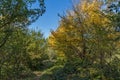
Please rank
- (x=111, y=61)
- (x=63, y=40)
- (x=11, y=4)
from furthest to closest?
(x=63, y=40) → (x=111, y=61) → (x=11, y=4)

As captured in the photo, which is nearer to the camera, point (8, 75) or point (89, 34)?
point (8, 75)

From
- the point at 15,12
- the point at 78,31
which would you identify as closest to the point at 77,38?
the point at 78,31

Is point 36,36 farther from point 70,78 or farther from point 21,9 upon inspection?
point 21,9

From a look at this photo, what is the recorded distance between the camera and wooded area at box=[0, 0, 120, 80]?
1068 centimetres

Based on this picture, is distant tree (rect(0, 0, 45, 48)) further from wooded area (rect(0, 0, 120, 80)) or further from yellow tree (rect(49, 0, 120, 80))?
yellow tree (rect(49, 0, 120, 80))

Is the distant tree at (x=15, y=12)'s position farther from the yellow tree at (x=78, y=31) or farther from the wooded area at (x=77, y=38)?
the yellow tree at (x=78, y=31)

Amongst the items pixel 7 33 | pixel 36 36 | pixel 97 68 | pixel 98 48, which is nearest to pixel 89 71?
pixel 97 68

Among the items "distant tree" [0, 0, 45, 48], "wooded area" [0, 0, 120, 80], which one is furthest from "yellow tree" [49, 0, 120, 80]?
"distant tree" [0, 0, 45, 48]

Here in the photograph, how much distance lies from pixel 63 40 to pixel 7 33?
1543 centimetres

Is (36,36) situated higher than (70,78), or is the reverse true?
(36,36)

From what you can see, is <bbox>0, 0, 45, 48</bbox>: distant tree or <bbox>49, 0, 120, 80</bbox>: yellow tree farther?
<bbox>49, 0, 120, 80</bbox>: yellow tree

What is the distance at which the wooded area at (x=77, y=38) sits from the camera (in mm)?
10680

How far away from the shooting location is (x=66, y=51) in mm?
27250

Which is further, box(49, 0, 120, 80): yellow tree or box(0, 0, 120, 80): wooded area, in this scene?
box(49, 0, 120, 80): yellow tree
